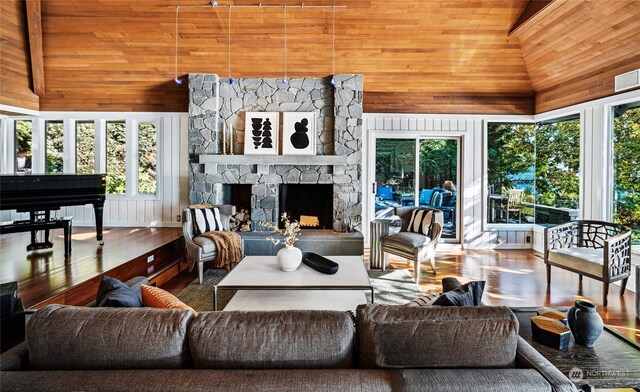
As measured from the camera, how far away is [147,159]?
6879mm

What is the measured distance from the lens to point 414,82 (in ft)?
20.9

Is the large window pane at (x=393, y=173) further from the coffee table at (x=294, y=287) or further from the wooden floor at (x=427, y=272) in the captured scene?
the coffee table at (x=294, y=287)

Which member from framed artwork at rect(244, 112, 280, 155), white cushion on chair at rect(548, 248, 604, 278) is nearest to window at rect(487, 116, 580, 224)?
white cushion on chair at rect(548, 248, 604, 278)

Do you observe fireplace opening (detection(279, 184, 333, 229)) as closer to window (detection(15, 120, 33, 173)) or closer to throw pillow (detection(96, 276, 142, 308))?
throw pillow (detection(96, 276, 142, 308))

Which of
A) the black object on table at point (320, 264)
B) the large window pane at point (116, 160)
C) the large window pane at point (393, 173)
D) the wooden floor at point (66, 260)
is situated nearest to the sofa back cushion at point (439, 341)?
the black object on table at point (320, 264)

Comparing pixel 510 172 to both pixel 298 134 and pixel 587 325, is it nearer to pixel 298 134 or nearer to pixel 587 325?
pixel 298 134

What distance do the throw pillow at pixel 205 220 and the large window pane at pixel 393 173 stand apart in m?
2.86

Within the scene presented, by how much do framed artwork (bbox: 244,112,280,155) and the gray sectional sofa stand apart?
4.80 m

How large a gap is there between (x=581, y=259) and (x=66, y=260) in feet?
18.8

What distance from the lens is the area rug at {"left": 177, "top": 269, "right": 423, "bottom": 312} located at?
3987 millimetres

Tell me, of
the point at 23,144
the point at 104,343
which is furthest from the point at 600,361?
the point at 23,144

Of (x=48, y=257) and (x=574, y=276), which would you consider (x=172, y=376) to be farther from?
(x=574, y=276)

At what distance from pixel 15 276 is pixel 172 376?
3472mm

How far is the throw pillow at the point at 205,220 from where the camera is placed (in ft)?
16.8
